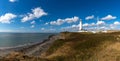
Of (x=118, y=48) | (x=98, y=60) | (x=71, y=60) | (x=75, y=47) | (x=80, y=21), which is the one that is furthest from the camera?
(x=80, y=21)

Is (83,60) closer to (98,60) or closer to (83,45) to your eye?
(98,60)

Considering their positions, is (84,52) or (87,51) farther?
(87,51)

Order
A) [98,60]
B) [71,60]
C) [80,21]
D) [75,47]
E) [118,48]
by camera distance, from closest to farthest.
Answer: [98,60] → [71,60] → [118,48] → [75,47] → [80,21]

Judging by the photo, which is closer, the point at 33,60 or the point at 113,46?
the point at 33,60

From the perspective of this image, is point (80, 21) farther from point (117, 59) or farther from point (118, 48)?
point (117, 59)

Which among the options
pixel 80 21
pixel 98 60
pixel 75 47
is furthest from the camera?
pixel 80 21

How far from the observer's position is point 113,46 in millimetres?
36375

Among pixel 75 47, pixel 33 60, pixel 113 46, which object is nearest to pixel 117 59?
pixel 33 60

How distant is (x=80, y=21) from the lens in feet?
467

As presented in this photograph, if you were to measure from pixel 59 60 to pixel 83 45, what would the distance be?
15486 millimetres

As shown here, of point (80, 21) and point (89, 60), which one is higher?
point (80, 21)

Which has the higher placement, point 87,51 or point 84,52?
point 87,51

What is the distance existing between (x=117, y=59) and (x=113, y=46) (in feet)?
41.7

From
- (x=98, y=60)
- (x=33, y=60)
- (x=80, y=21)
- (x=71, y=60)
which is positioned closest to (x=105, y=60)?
(x=98, y=60)
